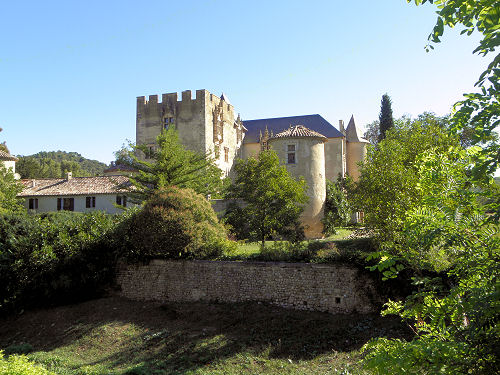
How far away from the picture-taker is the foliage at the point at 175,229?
16891 millimetres

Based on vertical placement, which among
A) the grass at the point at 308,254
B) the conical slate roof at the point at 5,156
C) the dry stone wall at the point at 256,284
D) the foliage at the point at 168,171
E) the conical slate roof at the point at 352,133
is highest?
the conical slate roof at the point at 352,133

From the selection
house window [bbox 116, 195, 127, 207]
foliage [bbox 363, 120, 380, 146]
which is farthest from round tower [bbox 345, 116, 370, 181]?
house window [bbox 116, 195, 127, 207]

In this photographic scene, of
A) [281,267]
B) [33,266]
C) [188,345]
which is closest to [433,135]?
[281,267]

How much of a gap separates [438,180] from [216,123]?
33.4 m

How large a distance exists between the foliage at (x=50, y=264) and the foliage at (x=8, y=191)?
417 inches

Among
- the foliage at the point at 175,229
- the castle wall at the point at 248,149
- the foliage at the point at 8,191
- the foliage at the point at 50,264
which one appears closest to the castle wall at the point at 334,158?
the castle wall at the point at 248,149

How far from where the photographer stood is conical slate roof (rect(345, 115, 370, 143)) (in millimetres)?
47688

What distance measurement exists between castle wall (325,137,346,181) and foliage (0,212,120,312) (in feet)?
97.5

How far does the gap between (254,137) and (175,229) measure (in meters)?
31.4

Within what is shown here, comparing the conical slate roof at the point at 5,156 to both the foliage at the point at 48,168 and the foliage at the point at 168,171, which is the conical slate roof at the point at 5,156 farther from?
the foliage at the point at 168,171

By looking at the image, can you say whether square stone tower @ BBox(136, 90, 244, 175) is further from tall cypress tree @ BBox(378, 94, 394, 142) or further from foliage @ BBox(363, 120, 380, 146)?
foliage @ BBox(363, 120, 380, 146)

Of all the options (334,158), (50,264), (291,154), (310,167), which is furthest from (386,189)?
(334,158)

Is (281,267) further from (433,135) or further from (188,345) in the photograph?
(433,135)

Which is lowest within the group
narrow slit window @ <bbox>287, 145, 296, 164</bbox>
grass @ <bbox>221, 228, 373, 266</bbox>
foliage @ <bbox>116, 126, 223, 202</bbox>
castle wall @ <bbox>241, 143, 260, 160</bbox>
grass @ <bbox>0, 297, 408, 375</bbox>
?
grass @ <bbox>0, 297, 408, 375</bbox>
